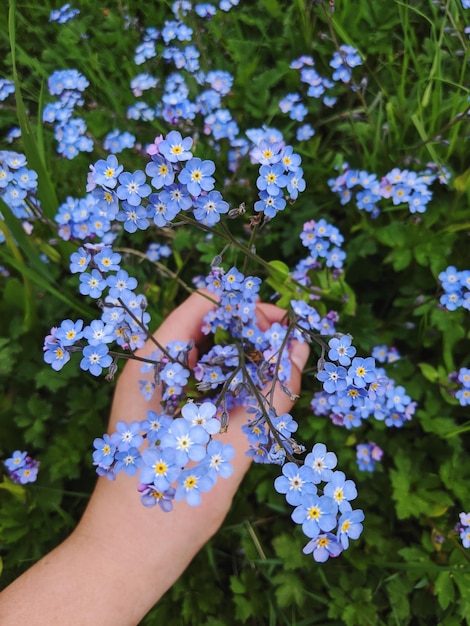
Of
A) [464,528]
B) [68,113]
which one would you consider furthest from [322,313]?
[68,113]

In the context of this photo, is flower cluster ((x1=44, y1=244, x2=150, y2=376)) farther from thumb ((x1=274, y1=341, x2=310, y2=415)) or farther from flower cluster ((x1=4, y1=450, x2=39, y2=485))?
flower cluster ((x1=4, y1=450, x2=39, y2=485))

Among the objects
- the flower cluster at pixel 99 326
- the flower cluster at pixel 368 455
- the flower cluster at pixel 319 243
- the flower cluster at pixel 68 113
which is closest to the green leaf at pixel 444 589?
the flower cluster at pixel 368 455

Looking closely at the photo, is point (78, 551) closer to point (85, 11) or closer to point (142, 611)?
point (142, 611)

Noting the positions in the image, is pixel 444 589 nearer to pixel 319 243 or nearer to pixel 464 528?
pixel 464 528

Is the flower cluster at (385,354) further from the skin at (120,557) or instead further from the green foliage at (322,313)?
the skin at (120,557)

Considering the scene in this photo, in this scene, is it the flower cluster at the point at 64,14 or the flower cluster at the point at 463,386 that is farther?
the flower cluster at the point at 64,14

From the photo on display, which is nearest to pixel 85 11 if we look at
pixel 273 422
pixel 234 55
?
pixel 234 55

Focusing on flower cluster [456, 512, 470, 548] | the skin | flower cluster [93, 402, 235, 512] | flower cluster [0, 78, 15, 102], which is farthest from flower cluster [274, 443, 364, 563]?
flower cluster [0, 78, 15, 102]
